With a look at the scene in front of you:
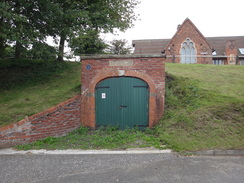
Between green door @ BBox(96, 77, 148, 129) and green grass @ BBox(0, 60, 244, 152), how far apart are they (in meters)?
0.44

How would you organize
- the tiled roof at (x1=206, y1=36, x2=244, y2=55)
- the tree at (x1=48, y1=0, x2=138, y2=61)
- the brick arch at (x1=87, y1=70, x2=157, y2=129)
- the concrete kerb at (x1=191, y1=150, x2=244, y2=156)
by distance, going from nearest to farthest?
the concrete kerb at (x1=191, y1=150, x2=244, y2=156), the brick arch at (x1=87, y1=70, x2=157, y2=129), the tree at (x1=48, y1=0, x2=138, y2=61), the tiled roof at (x1=206, y1=36, x2=244, y2=55)

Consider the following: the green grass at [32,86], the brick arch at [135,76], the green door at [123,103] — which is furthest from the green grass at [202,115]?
the green grass at [32,86]

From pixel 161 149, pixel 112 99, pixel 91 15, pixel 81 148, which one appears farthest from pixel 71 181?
pixel 91 15

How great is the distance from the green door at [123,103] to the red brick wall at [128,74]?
237mm

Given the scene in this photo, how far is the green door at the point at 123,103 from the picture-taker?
799 cm

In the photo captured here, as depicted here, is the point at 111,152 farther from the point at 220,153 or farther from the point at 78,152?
the point at 220,153

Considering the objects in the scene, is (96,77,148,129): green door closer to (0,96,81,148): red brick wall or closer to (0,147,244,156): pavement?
(0,96,81,148): red brick wall

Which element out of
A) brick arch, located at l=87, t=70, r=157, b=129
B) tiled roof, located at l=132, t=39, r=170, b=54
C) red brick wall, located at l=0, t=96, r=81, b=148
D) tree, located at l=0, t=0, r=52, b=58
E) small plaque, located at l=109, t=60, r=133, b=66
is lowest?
red brick wall, located at l=0, t=96, r=81, b=148

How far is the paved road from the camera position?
4.31 metres

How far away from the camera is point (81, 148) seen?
6.33 meters

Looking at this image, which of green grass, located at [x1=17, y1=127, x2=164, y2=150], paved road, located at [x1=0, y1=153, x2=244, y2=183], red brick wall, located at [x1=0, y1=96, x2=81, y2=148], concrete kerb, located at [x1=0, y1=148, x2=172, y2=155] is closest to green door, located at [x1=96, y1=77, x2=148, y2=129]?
green grass, located at [x1=17, y1=127, x2=164, y2=150]

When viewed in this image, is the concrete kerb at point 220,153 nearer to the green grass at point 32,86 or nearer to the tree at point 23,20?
the green grass at point 32,86

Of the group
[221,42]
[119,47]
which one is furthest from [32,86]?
[221,42]

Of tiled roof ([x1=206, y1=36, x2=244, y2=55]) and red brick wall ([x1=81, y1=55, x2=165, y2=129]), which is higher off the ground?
tiled roof ([x1=206, y1=36, x2=244, y2=55])
